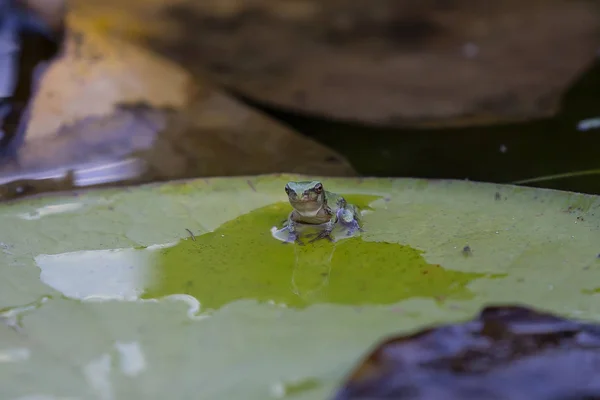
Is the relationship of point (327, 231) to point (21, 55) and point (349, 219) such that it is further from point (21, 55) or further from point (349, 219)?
point (21, 55)

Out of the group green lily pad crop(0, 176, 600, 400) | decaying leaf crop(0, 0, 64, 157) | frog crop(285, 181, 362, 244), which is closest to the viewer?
green lily pad crop(0, 176, 600, 400)

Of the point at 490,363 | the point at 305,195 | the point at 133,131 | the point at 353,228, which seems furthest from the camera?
the point at 133,131

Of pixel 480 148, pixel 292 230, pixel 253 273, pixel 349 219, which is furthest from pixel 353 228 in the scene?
pixel 480 148

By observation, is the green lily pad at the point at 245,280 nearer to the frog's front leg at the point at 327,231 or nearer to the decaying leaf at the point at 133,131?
the frog's front leg at the point at 327,231

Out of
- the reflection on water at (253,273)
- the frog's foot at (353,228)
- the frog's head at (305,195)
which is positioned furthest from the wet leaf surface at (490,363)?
the frog's head at (305,195)

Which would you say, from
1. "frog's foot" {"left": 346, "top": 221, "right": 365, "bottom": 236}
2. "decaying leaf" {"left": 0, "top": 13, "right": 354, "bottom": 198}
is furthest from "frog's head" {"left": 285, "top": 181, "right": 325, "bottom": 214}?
"decaying leaf" {"left": 0, "top": 13, "right": 354, "bottom": 198}

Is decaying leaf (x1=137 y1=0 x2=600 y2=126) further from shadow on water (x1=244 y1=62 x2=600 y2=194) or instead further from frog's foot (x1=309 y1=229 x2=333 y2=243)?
frog's foot (x1=309 y1=229 x2=333 y2=243)
